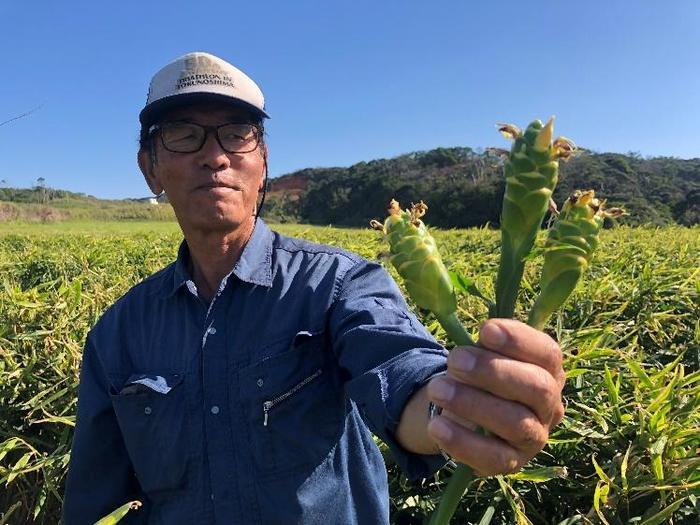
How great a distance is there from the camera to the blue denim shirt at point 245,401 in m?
1.73

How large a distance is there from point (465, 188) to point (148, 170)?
27848mm

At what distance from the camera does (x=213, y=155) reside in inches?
75.0

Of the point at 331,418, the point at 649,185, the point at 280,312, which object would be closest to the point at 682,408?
the point at 331,418

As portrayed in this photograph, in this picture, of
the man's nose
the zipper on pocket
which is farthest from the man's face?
the zipper on pocket

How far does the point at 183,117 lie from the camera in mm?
1941

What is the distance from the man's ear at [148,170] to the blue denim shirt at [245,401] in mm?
347

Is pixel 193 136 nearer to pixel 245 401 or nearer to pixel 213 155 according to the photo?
pixel 213 155

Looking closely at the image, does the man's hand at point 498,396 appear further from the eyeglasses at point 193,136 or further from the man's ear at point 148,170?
the man's ear at point 148,170

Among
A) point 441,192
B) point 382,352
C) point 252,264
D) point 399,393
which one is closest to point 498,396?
point 399,393

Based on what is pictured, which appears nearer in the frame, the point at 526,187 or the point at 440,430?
the point at 526,187

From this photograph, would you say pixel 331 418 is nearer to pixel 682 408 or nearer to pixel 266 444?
pixel 266 444

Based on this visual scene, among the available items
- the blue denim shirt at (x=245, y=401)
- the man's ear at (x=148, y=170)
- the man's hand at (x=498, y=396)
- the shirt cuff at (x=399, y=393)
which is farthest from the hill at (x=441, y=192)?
the man's ear at (x=148, y=170)

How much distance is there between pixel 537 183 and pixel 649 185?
17.4 metres

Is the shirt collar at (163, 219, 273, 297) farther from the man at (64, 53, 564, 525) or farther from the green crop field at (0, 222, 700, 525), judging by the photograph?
the green crop field at (0, 222, 700, 525)
